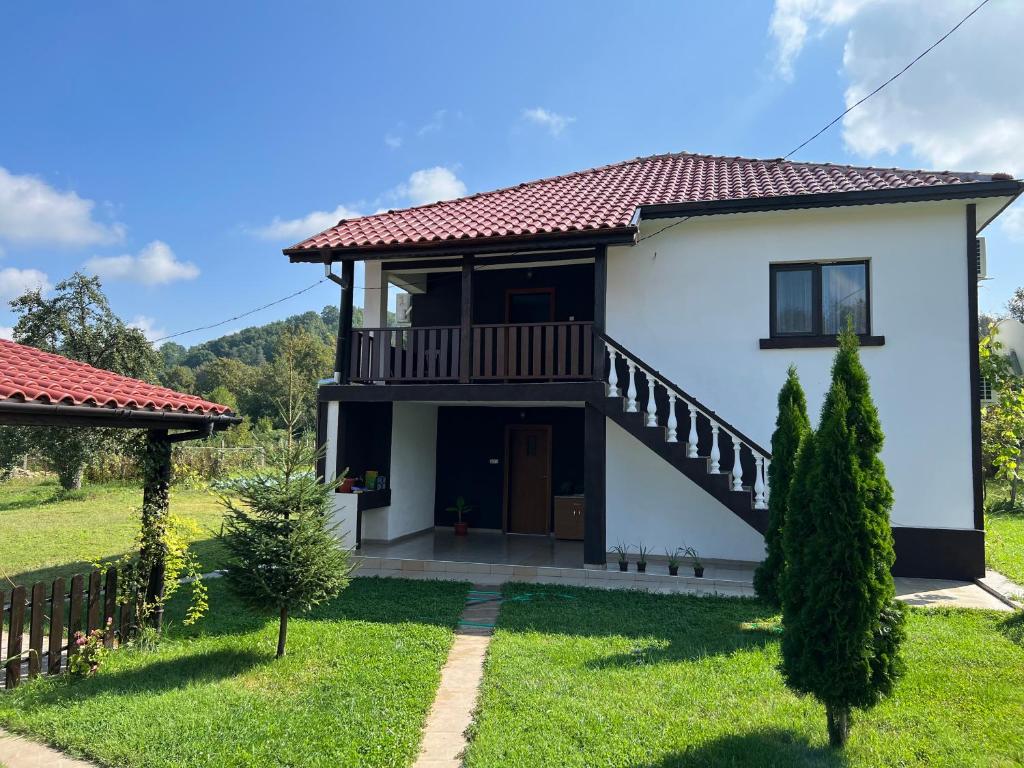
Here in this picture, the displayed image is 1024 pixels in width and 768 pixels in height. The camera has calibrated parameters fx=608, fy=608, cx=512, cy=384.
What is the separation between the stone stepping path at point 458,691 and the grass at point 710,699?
12cm

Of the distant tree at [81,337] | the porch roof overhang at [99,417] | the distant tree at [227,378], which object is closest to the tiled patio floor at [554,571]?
the porch roof overhang at [99,417]

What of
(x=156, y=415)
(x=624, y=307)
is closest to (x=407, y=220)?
(x=624, y=307)

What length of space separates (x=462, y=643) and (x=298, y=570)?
5.34 ft

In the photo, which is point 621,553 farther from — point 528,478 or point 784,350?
point 784,350

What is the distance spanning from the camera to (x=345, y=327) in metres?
9.55

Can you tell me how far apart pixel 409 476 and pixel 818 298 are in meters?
7.05

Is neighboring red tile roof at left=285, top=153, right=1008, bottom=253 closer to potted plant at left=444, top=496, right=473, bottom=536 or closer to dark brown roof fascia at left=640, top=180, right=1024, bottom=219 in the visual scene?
dark brown roof fascia at left=640, top=180, right=1024, bottom=219

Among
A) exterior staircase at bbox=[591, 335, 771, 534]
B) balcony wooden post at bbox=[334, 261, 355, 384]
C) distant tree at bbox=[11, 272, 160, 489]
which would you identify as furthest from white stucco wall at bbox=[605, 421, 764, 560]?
distant tree at bbox=[11, 272, 160, 489]

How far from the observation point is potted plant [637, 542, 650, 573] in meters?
7.86

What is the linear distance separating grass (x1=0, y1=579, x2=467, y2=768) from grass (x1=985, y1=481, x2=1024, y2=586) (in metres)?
7.58

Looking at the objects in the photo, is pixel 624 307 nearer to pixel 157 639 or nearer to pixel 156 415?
pixel 156 415

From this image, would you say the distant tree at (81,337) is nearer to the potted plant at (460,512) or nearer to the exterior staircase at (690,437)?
the potted plant at (460,512)

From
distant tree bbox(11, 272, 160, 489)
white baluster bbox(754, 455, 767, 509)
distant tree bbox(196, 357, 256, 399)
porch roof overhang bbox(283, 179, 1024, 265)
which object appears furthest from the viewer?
distant tree bbox(196, 357, 256, 399)

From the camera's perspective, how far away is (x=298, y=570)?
5016mm
